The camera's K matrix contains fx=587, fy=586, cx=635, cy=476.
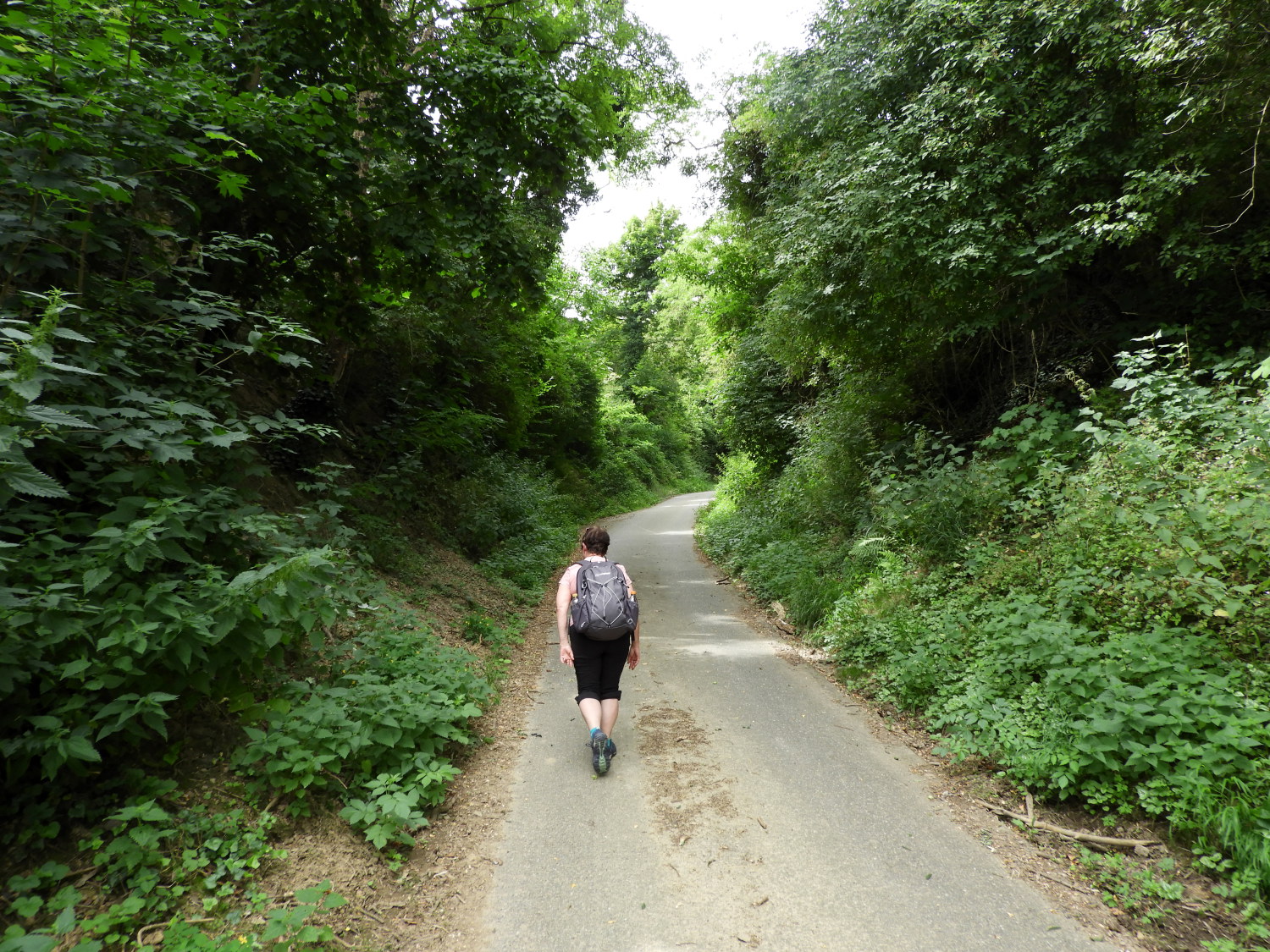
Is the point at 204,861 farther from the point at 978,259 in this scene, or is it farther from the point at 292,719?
the point at 978,259

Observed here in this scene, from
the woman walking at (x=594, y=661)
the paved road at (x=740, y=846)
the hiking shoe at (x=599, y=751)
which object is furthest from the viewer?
the woman walking at (x=594, y=661)

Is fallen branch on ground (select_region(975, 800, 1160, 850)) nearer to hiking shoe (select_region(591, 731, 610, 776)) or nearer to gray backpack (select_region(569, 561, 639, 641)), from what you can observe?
hiking shoe (select_region(591, 731, 610, 776))

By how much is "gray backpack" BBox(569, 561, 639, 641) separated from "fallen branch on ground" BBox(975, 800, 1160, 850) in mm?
2600

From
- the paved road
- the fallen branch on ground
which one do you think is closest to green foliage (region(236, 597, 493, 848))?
the paved road

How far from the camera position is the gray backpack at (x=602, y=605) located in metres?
4.24

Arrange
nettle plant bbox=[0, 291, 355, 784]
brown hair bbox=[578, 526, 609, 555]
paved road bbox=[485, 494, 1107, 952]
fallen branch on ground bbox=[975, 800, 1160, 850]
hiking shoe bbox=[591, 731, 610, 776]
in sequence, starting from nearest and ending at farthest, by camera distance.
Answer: nettle plant bbox=[0, 291, 355, 784] → paved road bbox=[485, 494, 1107, 952] → fallen branch on ground bbox=[975, 800, 1160, 850] → hiking shoe bbox=[591, 731, 610, 776] → brown hair bbox=[578, 526, 609, 555]

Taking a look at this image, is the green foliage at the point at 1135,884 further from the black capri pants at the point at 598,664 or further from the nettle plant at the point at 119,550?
the nettle plant at the point at 119,550

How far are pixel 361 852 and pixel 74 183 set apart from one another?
3.63m

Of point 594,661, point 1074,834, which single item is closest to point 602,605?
point 594,661

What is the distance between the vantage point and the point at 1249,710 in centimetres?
316

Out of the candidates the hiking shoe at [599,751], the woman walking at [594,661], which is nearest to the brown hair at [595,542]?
the woman walking at [594,661]

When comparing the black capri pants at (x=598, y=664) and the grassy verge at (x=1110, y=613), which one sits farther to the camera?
the black capri pants at (x=598, y=664)

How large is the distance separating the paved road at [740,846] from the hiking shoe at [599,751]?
0.07 meters

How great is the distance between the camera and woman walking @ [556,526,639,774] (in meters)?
4.32
